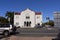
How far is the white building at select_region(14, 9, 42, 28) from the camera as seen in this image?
84938 mm

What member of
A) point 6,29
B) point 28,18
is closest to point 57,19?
point 6,29

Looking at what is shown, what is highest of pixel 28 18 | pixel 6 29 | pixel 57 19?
pixel 28 18

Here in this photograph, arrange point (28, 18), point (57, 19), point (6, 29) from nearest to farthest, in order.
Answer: point (57, 19), point (6, 29), point (28, 18)

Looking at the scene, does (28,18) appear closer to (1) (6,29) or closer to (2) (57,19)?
(1) (6,29)

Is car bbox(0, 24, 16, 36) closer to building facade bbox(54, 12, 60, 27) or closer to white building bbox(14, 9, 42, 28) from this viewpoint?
building facade bbox(54, 12, 60, 27)

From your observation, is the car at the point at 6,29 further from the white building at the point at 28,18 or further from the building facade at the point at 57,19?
the white building at the point at 28,18

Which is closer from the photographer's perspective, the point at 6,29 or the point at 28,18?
the point at 6,29

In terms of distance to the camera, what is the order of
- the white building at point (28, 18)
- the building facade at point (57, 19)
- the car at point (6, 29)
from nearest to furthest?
1. the building facade at point (57, 19)
2. the car at point (6, 29)
3. the white building at point (28, 18)

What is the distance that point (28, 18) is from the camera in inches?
3376

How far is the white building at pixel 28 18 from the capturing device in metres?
84.9

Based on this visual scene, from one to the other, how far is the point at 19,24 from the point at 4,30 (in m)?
59.8

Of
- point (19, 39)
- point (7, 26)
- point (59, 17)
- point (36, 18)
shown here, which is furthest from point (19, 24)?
point (59, 17)

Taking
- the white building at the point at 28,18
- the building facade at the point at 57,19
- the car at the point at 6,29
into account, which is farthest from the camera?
the white building at the point at 28,18

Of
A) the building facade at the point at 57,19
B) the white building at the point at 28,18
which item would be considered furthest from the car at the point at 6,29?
the white building at the point at 28,18
